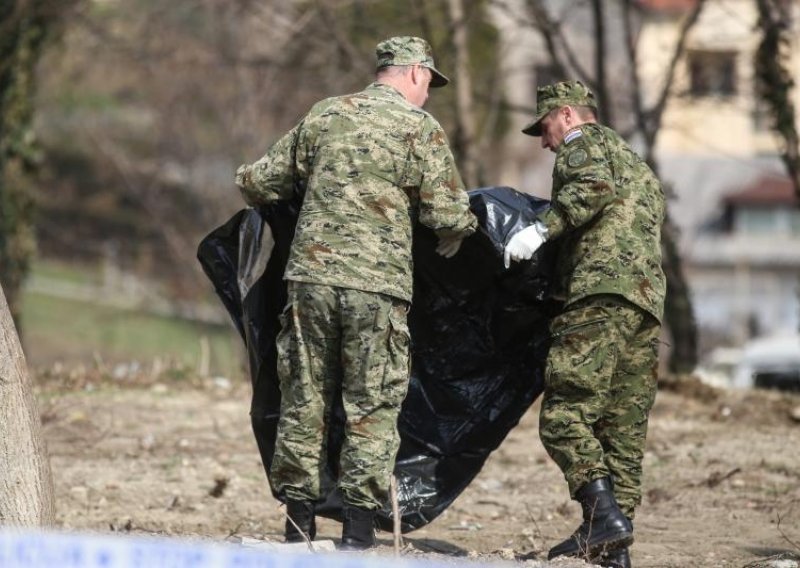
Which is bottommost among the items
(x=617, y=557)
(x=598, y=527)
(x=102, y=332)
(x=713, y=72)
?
(x=617, y=557)

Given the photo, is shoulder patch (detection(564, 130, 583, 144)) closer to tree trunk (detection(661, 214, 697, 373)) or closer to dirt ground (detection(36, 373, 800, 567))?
dirt ground (detection(36, 373, 800, 567))

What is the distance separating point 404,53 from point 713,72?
13.2m

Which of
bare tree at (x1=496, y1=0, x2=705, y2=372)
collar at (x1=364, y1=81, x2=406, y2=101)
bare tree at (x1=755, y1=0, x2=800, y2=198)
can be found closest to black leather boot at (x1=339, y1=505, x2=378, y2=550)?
collar at (x1=364, y1=81, x2=406, y2=101)

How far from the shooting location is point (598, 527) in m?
5.38

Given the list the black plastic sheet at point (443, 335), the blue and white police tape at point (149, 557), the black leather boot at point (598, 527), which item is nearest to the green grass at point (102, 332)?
the black plastic sheet at point (443, 335)

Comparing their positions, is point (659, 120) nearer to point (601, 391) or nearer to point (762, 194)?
point (601, 391)

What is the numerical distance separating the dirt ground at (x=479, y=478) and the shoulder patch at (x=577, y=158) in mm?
1594

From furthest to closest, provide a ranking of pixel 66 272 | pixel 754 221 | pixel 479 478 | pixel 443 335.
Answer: pixel 754 221
pixel 66 272
pixel 479 478
pixel 443 335

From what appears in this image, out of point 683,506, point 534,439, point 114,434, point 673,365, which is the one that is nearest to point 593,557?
point 683,506

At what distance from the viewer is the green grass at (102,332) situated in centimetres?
2888

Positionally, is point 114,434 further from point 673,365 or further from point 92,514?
point 673,365

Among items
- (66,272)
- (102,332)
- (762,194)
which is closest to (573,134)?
(102,332)

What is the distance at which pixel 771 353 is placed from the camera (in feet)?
80.3

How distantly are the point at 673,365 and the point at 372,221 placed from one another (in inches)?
359
